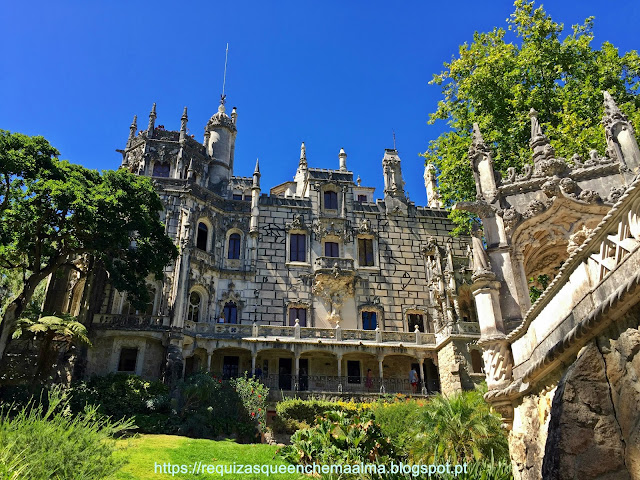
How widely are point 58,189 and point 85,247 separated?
2.97 metres

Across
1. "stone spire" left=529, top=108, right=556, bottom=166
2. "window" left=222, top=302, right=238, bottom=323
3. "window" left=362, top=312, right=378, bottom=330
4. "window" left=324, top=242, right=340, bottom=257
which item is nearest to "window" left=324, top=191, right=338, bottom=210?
"window" left=324, top=242, right=340, bottom=257

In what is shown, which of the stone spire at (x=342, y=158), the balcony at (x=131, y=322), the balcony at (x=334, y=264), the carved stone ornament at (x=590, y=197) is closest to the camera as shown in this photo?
the carved stone ornament at (x=590, y=197)

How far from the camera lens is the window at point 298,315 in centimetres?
3033

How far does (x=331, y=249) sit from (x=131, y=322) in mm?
12818

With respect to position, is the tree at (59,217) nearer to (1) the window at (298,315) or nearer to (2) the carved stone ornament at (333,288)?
(1) the window at (298,315)

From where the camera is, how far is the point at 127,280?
23656 mm

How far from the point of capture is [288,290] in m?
31.0

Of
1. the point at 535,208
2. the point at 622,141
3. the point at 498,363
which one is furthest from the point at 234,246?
the point at 498,363

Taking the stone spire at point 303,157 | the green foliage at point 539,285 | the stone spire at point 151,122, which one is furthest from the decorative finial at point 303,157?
the green foliage at point 539,285

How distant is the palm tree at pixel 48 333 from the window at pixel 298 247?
1363 cm

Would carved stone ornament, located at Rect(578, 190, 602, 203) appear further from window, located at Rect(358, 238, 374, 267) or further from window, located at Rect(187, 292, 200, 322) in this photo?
window, located at Rect(187, 292, 200, 322)

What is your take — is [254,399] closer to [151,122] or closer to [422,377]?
[422,377]

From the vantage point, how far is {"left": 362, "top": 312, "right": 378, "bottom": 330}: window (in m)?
30.9

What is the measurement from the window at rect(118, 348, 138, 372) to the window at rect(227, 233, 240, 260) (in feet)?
27.4
